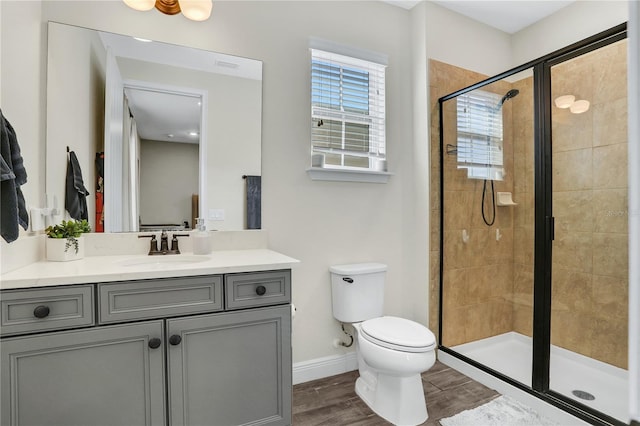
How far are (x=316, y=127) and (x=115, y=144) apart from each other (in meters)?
1.20

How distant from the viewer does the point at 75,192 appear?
1.76 m

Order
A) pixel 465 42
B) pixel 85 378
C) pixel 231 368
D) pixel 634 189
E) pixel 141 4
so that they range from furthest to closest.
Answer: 1. pixel 465 42
2. pixel 141 4
3. pixel 231 368
4. pixel 85 378
5. pixel 634 189

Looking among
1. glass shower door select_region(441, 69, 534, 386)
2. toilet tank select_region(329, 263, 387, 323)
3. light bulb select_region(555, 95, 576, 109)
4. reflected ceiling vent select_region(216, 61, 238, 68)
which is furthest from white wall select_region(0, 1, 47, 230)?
light bulb select_region(555, 95, 576, 109)

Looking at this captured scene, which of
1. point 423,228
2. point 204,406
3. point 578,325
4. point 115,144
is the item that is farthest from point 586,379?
point 115,144

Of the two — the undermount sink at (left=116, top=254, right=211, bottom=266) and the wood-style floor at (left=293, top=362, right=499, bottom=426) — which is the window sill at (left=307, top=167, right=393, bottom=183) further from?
the wood-style floor at (left=293, top=362, right=499, bottom=426)

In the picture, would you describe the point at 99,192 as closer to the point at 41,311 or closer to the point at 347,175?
the point at 41,311

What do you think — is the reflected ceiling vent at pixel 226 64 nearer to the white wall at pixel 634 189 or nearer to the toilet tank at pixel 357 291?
the toilet tank at pixel 357 291

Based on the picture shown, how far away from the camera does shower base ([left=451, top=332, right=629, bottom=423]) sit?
6.18 ft

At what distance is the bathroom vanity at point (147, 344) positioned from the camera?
1.22 m

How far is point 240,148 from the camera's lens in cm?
209

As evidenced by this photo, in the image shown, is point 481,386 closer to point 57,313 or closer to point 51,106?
point 57,313

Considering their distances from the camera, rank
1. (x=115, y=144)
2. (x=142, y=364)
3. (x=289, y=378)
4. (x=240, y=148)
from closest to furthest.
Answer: (x=142, y=364), (x=289, y=378), (x=115, y=144), (x=240, y=148)

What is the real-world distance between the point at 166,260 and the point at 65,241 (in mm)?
444

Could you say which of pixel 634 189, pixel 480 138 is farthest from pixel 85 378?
pixel 480 138
